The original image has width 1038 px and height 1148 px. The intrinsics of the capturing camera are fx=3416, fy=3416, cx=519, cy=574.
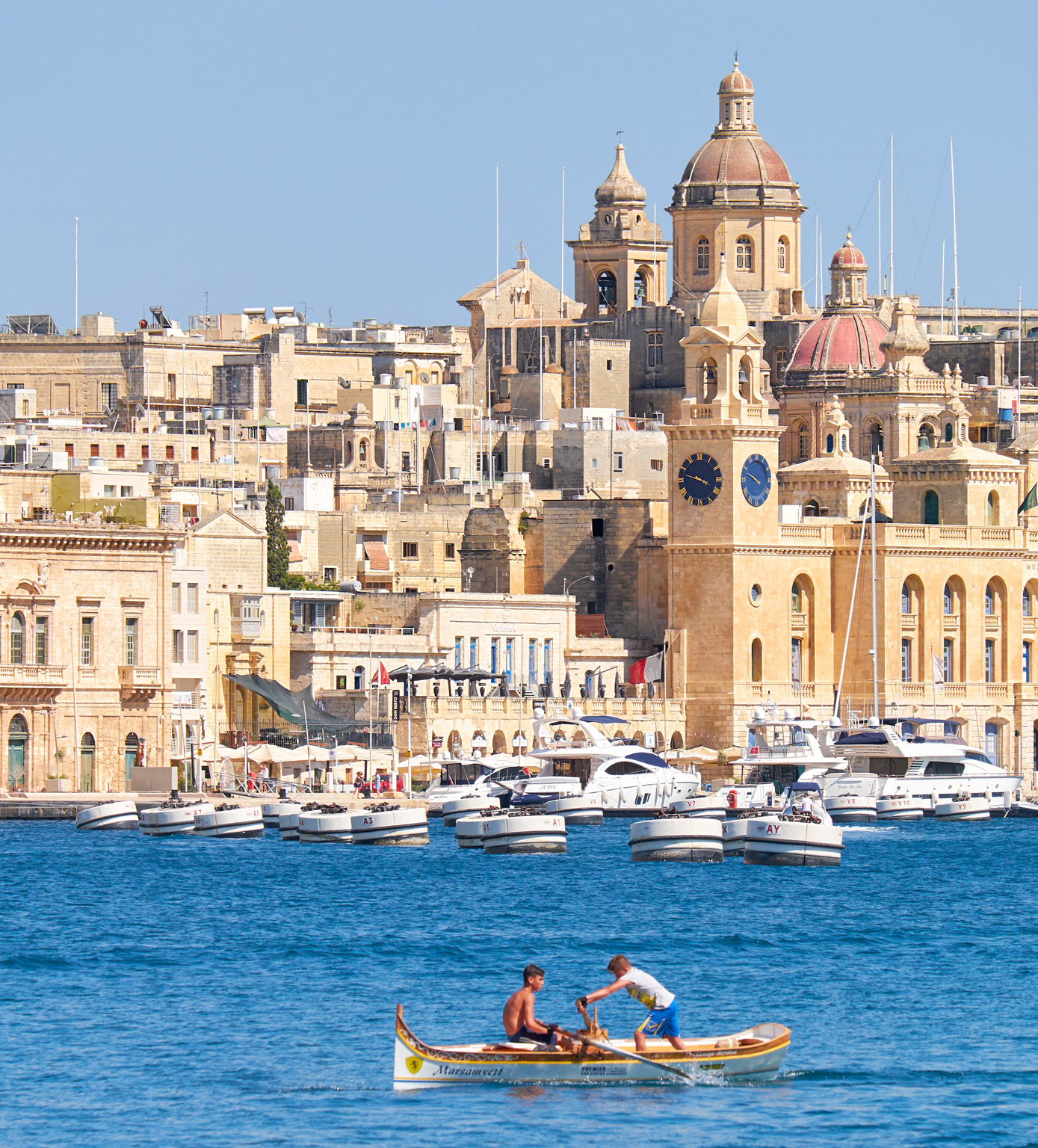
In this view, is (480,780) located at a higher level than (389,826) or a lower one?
higher

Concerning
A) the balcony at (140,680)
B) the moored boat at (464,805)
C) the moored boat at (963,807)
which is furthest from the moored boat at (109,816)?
the moored boat at (963,807)

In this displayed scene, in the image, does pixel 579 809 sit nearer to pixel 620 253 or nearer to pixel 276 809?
pixel 276 809

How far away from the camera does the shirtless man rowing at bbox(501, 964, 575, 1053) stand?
153ft

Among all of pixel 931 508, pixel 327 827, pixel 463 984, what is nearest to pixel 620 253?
pixel 931 508

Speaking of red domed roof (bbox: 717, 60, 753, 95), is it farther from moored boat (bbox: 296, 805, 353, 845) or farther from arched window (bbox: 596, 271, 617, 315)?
moored boat (bbox: 296, 805, 353, 845)

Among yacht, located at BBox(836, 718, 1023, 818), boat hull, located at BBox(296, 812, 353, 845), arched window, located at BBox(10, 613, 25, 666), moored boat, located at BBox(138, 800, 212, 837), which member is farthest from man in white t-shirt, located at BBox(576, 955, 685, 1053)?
yacht, located at BBox(836, 718, 1023, 818)

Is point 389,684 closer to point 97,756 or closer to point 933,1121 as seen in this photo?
point 97,756

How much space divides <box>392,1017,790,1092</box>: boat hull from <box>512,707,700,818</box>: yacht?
4775cm

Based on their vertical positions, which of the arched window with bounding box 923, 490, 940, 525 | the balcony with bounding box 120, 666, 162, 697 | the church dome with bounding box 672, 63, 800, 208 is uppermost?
the church dome with bounding box 672, 63, 800, 208

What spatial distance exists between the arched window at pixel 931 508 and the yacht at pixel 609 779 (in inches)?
1157

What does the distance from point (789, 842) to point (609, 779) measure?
57.4ft

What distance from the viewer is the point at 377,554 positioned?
12794 centimetres

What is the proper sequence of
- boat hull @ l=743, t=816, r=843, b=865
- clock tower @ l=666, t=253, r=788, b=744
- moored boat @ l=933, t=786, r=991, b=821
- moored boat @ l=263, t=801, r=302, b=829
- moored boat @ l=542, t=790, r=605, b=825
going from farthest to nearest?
clock tower @ l=666, t=253, r=788, b=744 < moored boat @ l=933, t=786, r=991, b=821 < moored boat @ l=542, t=790, r=605, b=825 < moored boat @ l=263, t=801, r=302, b=829 < boat hull @ l=743, t=816, r=843, b=865

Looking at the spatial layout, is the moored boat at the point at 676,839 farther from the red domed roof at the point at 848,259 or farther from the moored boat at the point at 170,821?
the red domed roof at the point at 848,259
